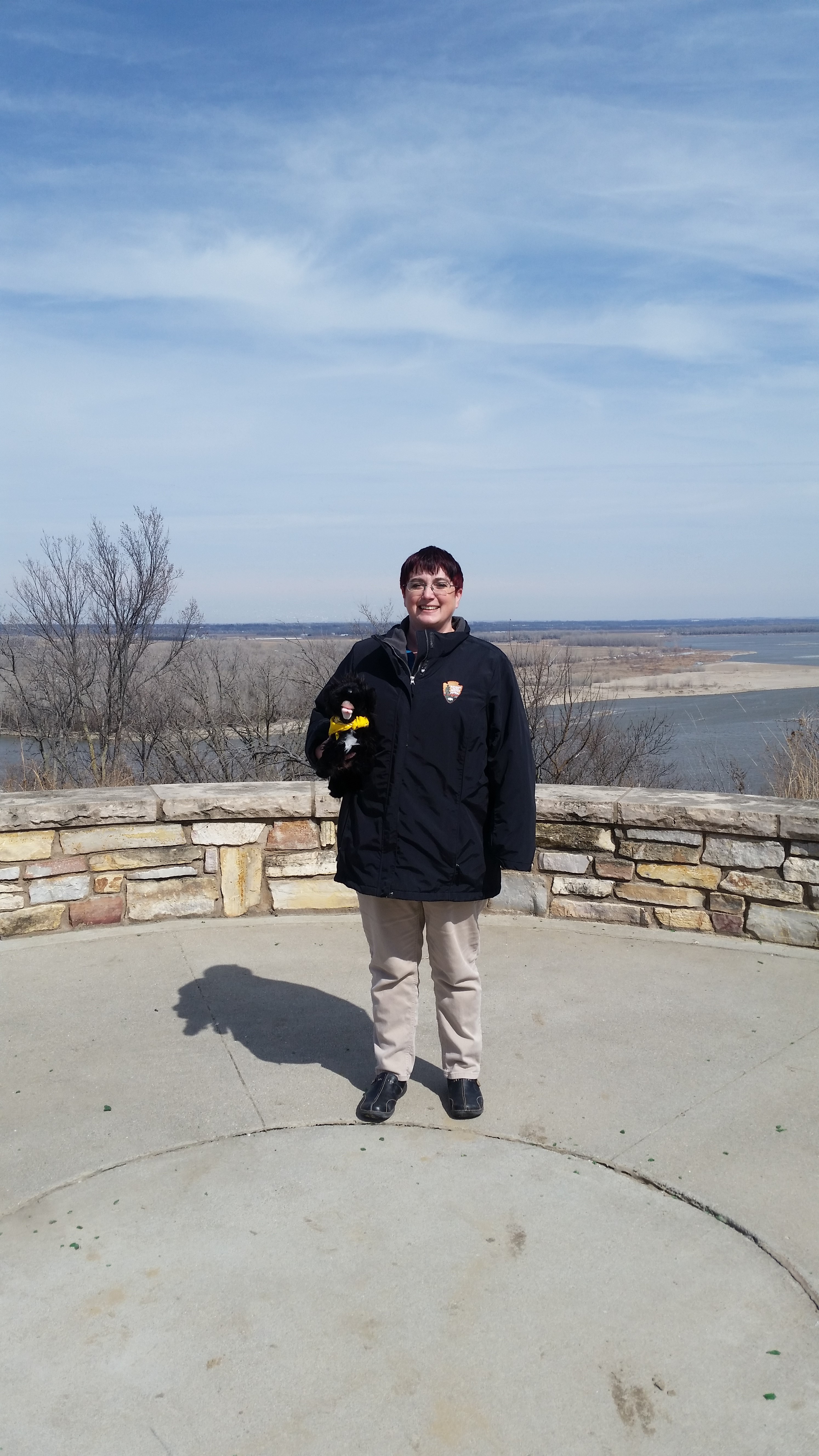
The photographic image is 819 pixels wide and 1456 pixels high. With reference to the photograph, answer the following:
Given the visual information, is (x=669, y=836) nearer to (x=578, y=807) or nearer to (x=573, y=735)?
(x=578, y=807)

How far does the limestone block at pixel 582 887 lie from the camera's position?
16.2 ft

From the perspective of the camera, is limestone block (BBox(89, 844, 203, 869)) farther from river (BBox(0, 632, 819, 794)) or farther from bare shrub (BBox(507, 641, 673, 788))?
bare shrub (BBox(507, 641, 673, 788))

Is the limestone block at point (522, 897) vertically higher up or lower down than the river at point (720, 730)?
higher up

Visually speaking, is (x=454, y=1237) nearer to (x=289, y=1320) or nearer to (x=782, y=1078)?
(x=289, y=1320)

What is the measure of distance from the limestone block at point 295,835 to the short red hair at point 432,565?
2.14 meters

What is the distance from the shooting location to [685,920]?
15.7ft

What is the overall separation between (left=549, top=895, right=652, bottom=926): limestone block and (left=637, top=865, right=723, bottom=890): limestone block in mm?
171

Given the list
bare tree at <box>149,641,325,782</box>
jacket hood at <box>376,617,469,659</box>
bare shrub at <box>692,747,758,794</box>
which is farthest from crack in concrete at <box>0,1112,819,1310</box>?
bare tree at <box>149,641,325,782</box>

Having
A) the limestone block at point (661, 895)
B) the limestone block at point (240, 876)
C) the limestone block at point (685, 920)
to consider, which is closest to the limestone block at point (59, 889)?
the limestone block at point (240, 876)

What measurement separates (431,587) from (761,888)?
249 centimetres

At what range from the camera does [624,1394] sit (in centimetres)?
199

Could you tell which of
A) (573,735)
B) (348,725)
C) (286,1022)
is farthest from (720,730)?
(348,725)

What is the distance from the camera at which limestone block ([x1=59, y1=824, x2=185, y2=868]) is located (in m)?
4.71

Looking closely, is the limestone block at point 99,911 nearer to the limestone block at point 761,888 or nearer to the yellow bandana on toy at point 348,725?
the yellow bandana on toy at point 348,725
